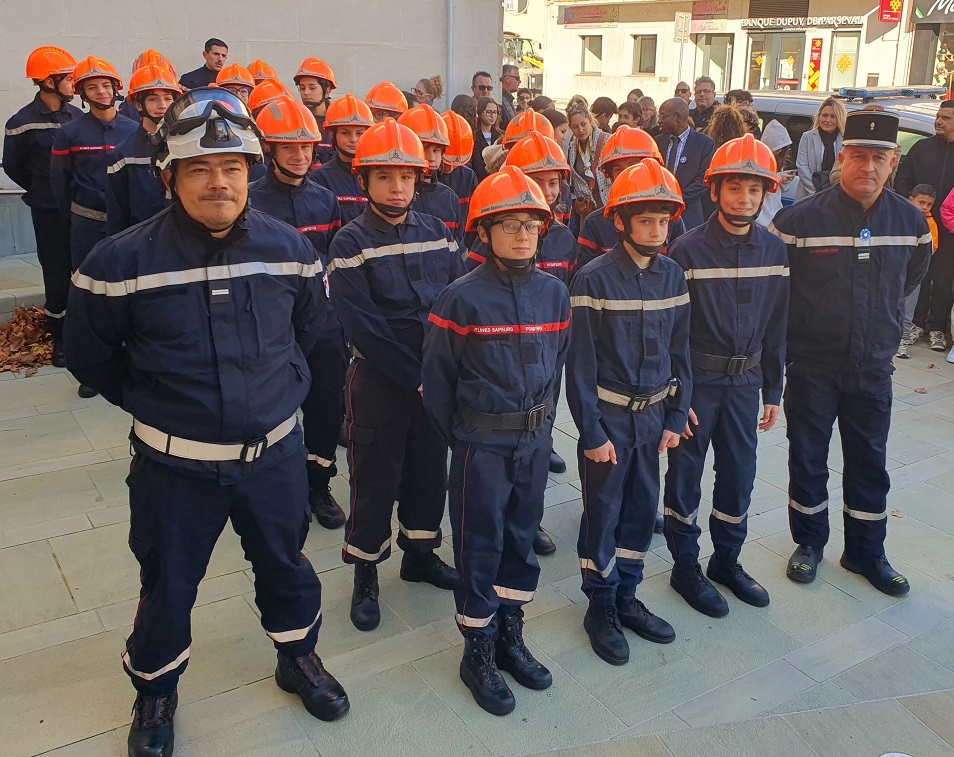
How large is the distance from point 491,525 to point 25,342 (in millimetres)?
5867

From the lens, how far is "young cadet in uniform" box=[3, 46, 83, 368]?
281 inches

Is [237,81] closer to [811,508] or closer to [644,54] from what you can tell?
[811,508]

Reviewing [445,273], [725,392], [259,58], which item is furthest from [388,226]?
[259,58]

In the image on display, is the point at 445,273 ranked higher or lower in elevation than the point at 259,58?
lower

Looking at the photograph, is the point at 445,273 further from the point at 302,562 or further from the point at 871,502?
the point at 871,502

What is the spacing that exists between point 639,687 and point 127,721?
2040 millimetres

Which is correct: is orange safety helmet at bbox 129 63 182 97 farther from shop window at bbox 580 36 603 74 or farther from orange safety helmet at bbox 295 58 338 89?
shop window at bbox 580 36 603 74

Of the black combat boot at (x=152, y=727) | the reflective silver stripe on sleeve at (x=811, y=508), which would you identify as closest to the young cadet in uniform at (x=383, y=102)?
the reflective silver stripe on sleeve at (x=811, y=508)

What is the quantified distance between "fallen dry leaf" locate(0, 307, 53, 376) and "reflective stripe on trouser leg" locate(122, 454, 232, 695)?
4803 mm

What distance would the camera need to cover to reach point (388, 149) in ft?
13.4

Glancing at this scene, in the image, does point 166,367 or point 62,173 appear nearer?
point 166,367

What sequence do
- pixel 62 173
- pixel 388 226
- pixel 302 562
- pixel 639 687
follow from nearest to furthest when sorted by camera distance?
pixel 302 562
pixel 639 687
pixel 388 226
pixel 62 173

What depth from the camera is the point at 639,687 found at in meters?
3.80

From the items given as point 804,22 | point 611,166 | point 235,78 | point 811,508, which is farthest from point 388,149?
point 804,22
